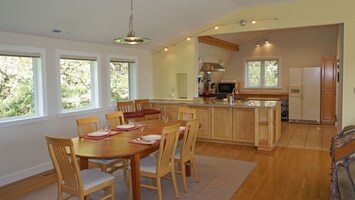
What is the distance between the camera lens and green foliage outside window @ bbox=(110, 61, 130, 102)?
6520mm

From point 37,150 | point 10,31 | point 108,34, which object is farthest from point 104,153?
point 108,34

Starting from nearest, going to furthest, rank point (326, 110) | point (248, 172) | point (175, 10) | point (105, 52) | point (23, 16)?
point (23, 16) < point (248, 172) < point (175, 10) < point (105, 52) < point (326, 110)

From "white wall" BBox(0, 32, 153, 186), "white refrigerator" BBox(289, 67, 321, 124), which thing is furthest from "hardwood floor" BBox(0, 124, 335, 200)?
"white refrigerator" BBox(289, 67, 321, 124)

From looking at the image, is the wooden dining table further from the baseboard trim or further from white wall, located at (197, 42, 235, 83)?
white wall, located at (197, 42, 235, 83)

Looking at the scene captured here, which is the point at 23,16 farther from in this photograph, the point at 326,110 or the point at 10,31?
the point at 326,110

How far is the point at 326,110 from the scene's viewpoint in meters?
8.73

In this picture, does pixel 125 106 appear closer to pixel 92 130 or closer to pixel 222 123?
pixel 222 123

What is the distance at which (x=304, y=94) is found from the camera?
888cm

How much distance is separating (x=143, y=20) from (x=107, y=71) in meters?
1.35

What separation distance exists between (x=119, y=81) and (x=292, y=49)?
6028 millimetres

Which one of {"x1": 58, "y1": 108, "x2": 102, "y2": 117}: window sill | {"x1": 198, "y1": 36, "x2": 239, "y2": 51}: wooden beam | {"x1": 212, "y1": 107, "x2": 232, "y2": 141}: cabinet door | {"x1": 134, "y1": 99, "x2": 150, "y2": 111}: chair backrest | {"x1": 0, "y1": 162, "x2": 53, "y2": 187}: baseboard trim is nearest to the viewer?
{"x1": 0, "y1": 162, "x2": 53, "y2": 187}: baseboard trim

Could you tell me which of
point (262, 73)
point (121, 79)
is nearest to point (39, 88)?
point (121, 79)

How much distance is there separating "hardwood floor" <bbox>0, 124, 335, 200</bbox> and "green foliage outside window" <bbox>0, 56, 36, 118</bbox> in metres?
1.08

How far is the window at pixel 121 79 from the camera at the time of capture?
21.4ft
